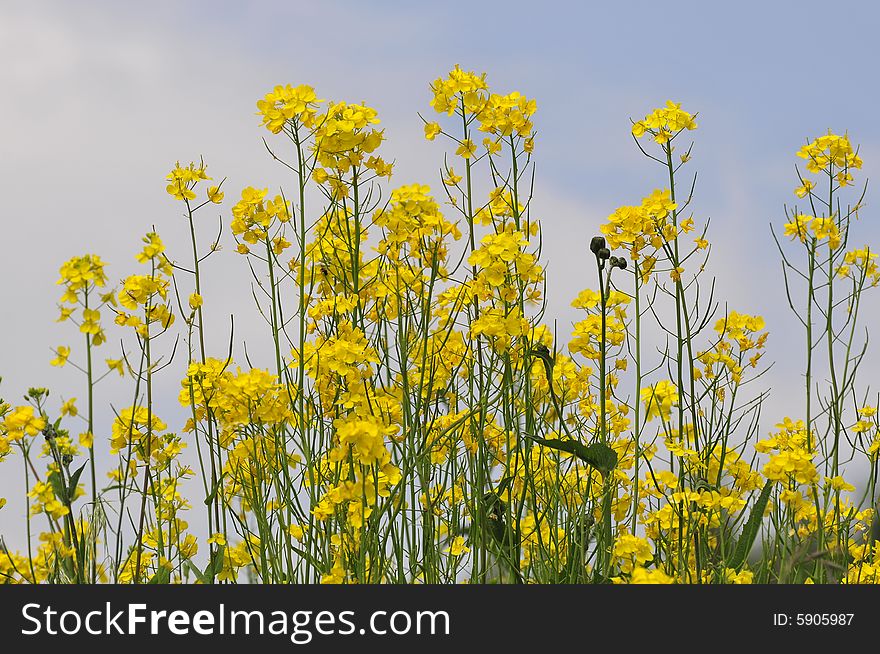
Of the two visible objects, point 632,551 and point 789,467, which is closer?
point 632,551

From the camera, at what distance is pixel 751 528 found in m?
2.86

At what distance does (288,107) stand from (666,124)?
1.07m

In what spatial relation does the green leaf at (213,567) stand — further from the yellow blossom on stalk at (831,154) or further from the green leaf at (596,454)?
the yellow blossom on stalk at (831,154)

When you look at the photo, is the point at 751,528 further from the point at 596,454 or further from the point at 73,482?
the point at 73,482

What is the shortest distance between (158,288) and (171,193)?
350 mm

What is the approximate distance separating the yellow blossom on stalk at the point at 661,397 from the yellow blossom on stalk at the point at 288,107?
1.27 m

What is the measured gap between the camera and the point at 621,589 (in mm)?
1993

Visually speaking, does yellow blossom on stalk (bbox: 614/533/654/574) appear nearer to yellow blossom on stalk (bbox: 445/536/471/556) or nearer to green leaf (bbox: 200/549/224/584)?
yellow blossom on stalk (bbox: 445/536/471/556)

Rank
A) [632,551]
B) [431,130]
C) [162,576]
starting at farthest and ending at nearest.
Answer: [431,130] → [162,576] → [632,551]

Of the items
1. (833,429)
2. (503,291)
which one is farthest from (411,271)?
(833,429)

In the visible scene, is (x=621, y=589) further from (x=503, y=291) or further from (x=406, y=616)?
(x=503, y=291)

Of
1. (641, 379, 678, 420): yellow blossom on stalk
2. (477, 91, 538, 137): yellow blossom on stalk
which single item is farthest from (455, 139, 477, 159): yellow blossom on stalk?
(641, 379, 678, 420): yellow blossom on stalk

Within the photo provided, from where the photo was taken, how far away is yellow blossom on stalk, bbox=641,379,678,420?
3.00 m

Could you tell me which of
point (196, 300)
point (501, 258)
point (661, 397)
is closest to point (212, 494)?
point (196, 300)
